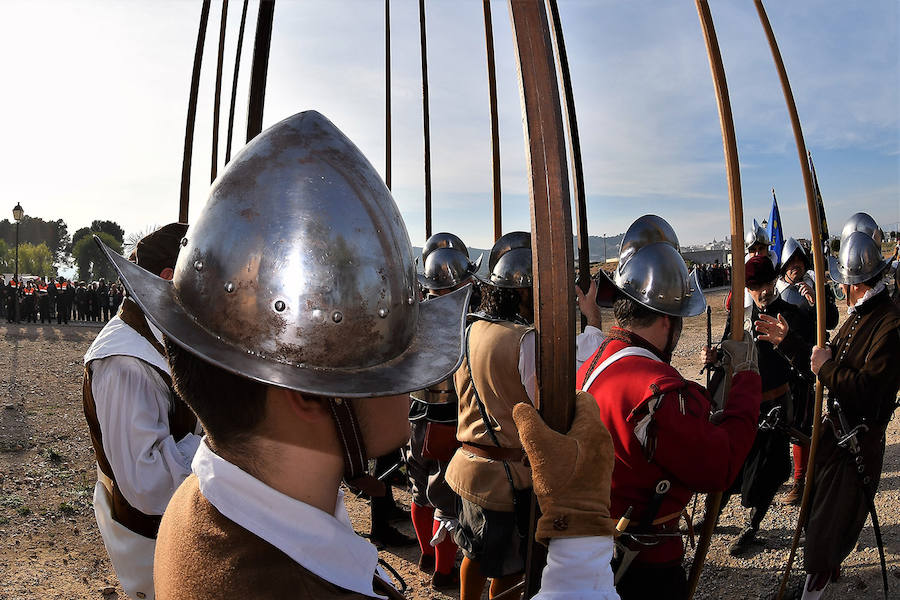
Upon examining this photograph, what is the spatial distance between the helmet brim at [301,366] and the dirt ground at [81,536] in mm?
3981

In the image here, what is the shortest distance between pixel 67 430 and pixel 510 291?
9235mm

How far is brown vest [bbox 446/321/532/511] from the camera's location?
3.64m

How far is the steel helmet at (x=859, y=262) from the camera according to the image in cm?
466

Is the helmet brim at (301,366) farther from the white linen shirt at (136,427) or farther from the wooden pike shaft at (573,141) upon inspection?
the wooden pike shaft at (573,141)

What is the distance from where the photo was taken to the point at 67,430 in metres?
9.95

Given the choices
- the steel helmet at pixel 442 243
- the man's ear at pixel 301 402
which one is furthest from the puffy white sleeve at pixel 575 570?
the steel helmet at pixel 442 243

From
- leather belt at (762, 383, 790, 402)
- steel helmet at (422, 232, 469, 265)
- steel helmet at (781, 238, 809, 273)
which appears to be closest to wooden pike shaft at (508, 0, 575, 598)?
leather belt at (762, 383, 790, 402)

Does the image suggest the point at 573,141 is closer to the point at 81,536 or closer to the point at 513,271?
the point at 513,271

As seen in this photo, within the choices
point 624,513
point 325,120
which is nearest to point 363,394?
point 325,120

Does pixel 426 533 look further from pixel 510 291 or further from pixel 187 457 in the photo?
pixel 187 457

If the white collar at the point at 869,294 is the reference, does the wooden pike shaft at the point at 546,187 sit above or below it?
above

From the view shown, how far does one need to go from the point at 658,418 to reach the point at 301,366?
1731mm

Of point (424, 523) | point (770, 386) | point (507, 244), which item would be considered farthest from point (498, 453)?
point (770, 386)

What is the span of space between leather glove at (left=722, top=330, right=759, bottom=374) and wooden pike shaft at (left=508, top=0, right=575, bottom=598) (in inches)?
73.2
